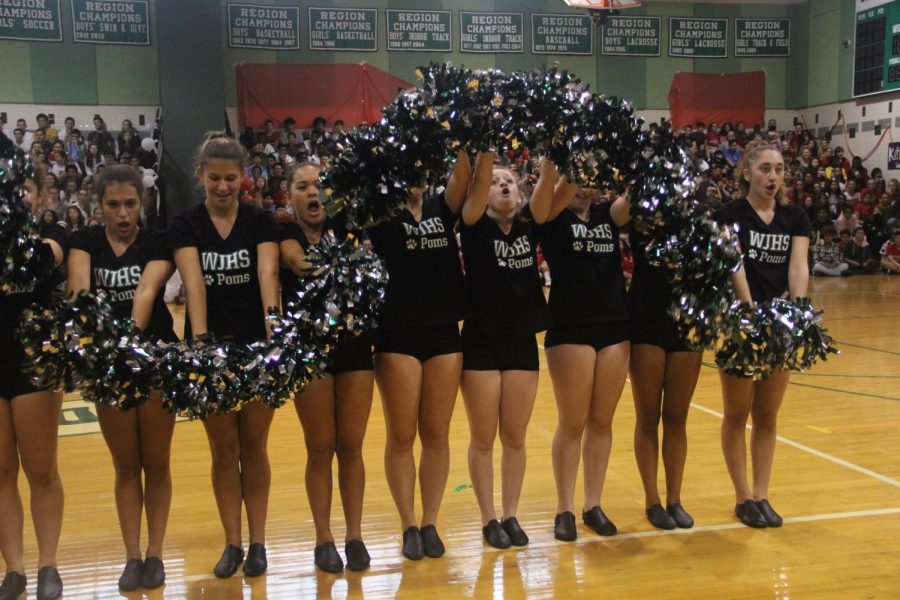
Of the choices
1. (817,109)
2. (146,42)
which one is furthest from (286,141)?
(817,109)

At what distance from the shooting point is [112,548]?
328cm

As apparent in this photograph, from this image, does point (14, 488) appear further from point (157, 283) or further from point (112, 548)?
point (157, 283)

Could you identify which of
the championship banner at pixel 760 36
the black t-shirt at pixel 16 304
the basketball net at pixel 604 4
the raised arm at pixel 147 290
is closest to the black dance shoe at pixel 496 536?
the raised arm at pixel 147 290

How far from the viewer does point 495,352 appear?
10.2 ft

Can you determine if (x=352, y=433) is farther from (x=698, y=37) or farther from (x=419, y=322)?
(x=698, y=37)

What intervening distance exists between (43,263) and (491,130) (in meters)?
1.54

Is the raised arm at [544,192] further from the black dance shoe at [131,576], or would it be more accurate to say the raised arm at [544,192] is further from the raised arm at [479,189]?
the black dance shoe at [131,576]

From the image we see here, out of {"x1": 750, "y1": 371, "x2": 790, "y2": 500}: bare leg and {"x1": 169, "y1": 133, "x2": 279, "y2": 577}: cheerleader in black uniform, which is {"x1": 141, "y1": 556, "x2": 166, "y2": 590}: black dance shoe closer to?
{"x1": 169, "y1": 133, "x2": 279, "y2": 577}: cheerleader in black uniform

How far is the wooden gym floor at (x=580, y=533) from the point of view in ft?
9.36

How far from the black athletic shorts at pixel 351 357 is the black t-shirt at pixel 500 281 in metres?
0.42

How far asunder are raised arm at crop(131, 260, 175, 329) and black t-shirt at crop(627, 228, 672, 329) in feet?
5.75

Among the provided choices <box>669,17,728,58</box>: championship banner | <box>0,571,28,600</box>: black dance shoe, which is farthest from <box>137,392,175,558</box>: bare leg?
<box>669,17,728,58</box>: championship banner

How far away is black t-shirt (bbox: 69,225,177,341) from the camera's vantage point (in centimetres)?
279

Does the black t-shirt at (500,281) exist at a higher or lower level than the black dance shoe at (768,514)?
higher
